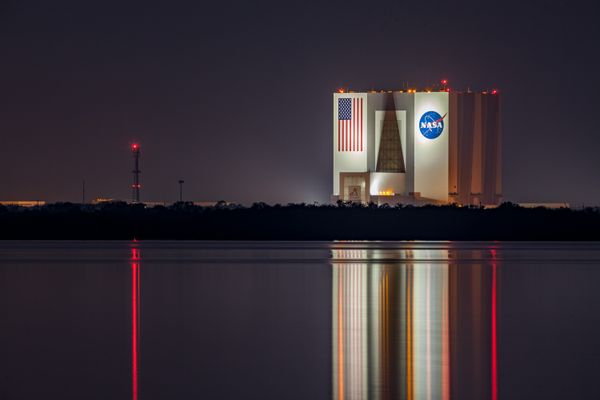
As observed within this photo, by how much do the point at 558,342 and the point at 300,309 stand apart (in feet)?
18.1

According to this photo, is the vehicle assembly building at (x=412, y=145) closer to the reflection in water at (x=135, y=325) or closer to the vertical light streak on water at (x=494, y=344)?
the reflection in water at (x=135, y=325)

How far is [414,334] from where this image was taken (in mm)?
16078

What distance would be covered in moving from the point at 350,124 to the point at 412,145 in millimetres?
4250

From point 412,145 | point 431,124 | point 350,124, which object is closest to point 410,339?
point 350,124

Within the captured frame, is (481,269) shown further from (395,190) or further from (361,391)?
(395,190)

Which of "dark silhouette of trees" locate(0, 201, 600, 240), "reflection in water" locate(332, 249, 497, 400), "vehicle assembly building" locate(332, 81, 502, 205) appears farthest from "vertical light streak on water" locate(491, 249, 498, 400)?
"vehicle assembly building" locate(332, 81, 502, 205)

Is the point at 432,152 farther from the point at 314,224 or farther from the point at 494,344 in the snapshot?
the point at 494,344

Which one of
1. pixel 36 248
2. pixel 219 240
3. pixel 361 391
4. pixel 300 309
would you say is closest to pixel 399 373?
pixel 361 391

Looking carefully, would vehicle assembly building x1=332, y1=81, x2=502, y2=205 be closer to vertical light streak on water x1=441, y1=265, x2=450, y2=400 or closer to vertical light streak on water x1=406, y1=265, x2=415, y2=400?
vertical light streak on water x1=406, y1=265, x2=415, y2=400

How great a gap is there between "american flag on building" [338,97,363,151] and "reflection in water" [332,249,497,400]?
45.2m

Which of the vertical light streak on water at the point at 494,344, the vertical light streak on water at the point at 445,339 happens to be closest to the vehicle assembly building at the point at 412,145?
the vertical light streak on water at the point at 445,339

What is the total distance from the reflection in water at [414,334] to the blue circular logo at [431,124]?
4530 centimetres

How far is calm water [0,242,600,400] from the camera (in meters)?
12.0

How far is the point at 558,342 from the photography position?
1524cm
